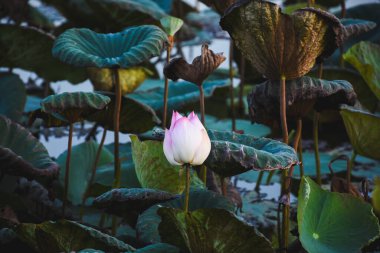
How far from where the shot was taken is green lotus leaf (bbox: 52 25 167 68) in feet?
4.70

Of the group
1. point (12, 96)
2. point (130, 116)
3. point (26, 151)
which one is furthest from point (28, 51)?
point (26, 151)

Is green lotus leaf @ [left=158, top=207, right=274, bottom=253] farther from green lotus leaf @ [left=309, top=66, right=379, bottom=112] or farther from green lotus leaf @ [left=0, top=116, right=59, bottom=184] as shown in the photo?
green lotus leaf @ [left=309, top=66, right=379, bottom=112]

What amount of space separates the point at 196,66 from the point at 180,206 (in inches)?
9.8

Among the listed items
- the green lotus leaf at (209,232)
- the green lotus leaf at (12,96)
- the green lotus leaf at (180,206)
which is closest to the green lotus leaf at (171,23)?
the green lotus leaf at (180,206)

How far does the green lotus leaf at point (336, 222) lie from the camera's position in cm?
131

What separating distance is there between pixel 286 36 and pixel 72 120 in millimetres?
427

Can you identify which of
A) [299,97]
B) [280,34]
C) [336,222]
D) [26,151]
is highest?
[280,34]

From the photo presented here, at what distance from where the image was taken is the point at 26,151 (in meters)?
1.55

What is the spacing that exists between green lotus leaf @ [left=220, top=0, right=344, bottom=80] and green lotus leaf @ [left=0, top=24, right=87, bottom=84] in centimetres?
83

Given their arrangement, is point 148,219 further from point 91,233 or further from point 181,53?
point 181,53

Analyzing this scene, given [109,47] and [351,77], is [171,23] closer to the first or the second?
[109,47]

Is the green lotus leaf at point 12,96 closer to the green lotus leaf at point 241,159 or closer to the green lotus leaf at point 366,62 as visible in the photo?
the green lotus leaf at point 366,62

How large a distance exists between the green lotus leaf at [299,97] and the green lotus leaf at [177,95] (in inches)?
A: 17.5

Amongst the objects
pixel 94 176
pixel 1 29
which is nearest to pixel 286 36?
pixel 94 176
